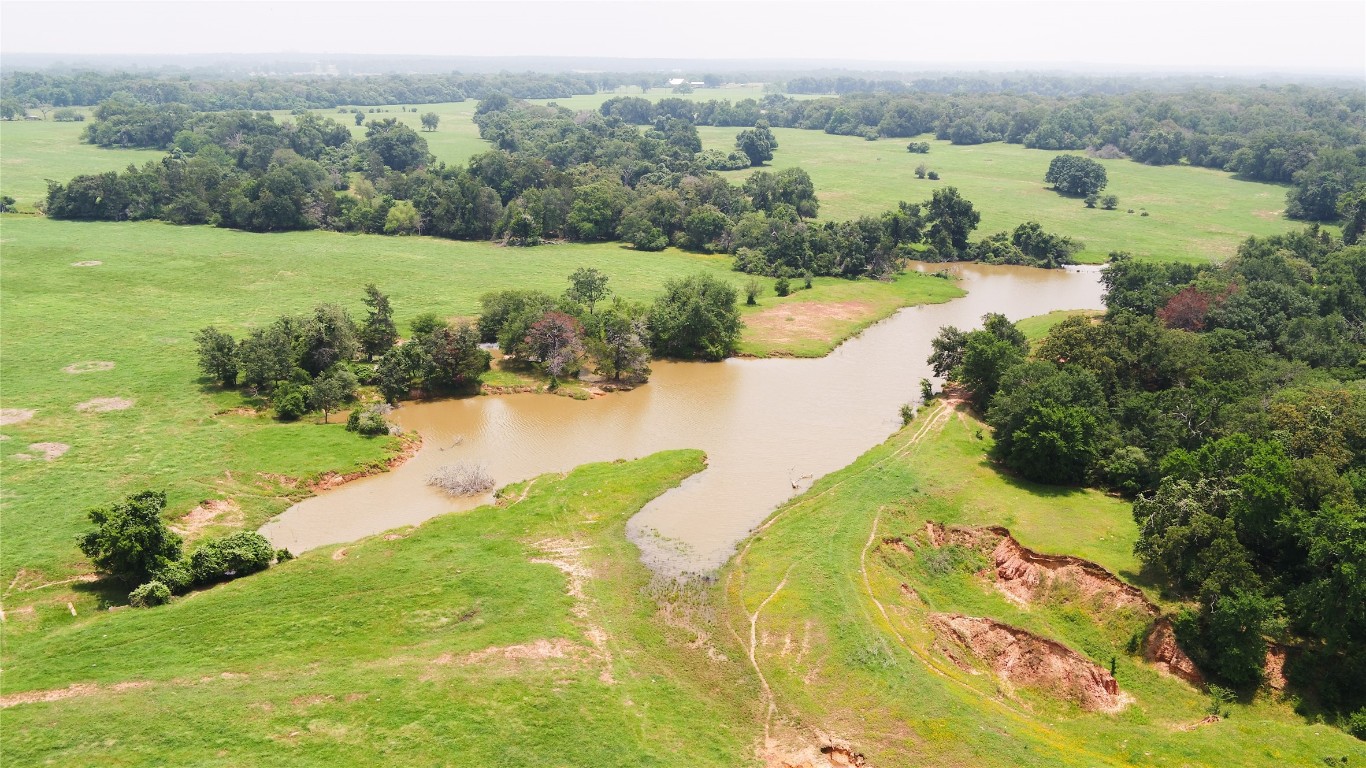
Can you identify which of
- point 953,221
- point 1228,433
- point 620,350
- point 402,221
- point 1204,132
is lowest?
point 620,350

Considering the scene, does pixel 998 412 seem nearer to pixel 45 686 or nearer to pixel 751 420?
pixel 751 420

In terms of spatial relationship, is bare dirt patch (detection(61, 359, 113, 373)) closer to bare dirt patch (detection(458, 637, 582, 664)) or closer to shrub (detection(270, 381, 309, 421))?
shrub (detection(270, 381, 309, 421))

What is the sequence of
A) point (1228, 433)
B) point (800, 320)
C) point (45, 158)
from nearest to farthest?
point (1228, 433), point (800, 320), point (45, 158)

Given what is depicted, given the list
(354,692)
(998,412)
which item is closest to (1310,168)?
(998,412)

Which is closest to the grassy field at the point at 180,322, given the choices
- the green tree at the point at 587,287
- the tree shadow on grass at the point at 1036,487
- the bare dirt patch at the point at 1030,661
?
the green tree at the point at 587,287

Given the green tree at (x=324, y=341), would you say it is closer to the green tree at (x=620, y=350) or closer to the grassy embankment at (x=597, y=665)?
the green tree at (x=620, y=350)

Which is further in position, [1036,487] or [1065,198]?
[1065,198]

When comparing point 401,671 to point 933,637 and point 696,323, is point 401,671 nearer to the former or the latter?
point 933,637

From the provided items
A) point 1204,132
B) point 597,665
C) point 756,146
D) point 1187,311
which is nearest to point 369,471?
point 597,665
